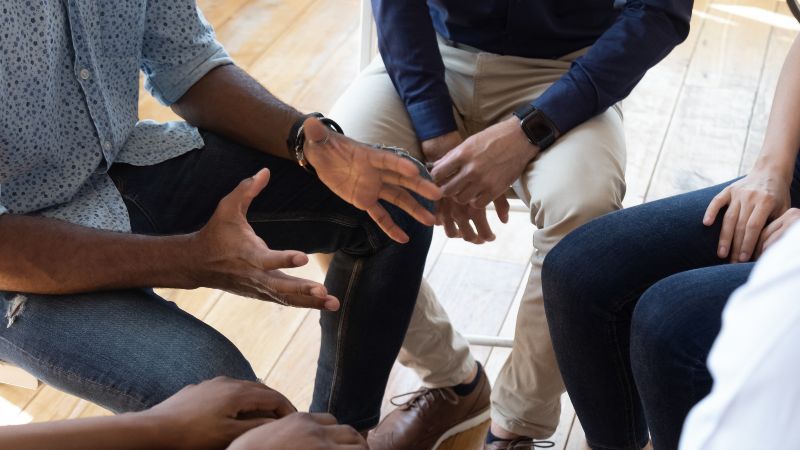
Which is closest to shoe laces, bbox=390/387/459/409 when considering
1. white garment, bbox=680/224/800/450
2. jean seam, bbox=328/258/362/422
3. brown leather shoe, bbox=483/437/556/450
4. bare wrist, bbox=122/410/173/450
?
brown leather shoe, bbox=483/437/556/450

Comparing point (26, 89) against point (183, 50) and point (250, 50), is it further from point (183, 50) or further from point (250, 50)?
point (250, 50)

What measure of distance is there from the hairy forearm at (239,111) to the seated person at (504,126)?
0.15m

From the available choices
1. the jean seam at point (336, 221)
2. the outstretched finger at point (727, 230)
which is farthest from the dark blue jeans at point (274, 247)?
the outstretched finger at point (727, 230)

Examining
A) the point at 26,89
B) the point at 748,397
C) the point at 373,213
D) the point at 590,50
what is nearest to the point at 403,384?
the point at 373,213

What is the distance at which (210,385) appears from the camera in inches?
41.7

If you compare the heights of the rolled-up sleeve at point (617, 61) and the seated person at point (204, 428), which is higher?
the rolled-up sleeve at point (617, 61)

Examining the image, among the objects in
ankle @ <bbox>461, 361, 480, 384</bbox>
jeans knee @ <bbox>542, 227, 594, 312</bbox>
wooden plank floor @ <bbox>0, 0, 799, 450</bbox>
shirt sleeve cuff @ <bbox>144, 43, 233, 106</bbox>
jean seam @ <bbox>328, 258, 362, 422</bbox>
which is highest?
shirt sleeve cuff @ <bbox>144, 43, 233, 106</bbox>

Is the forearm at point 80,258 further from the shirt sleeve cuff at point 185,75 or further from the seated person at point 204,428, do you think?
the shirt sleeve cuff at point 185,75

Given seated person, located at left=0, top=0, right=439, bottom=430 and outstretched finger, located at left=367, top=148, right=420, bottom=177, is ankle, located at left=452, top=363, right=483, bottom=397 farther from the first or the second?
outstretched finger, located at left=367, top=148, right=420, bottom=177

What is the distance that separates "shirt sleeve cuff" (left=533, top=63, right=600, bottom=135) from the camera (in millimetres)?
1428

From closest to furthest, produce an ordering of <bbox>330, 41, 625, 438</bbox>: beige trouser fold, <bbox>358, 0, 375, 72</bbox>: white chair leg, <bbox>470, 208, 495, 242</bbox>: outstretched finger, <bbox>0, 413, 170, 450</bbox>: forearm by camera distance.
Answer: <bbox>0, 413, 170, 450</bbox>: forearm < <bbox>330, 41, 625, 438</bbox>: beige trouser fold < <bbox>470, 208, 495, 242</bbox>: outstretched finger < <bbox>358, 0, 375, 72</bbox>: white chair leg

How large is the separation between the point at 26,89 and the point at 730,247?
94 centimetres

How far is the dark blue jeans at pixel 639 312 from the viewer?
1.09 m

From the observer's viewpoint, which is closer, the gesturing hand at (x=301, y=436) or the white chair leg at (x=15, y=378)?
the gesturing hand at (x=301, y=436)
